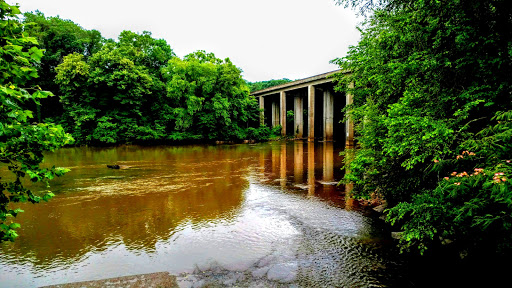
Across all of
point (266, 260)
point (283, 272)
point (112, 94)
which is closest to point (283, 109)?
point (112, 94)

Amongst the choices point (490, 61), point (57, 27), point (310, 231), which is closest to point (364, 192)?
point (310, 231)

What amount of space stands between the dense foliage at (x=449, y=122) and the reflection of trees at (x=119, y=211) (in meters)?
4.98

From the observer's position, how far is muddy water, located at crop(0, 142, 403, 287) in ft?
18.3

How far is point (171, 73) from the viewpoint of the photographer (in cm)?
3509

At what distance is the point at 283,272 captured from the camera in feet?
18.4

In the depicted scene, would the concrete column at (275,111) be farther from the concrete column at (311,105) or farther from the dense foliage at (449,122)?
the dense foliage at (449,122)

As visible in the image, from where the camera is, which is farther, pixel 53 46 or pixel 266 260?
pixel 53 46

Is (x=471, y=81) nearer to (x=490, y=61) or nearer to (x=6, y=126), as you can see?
(x=490, y=61)

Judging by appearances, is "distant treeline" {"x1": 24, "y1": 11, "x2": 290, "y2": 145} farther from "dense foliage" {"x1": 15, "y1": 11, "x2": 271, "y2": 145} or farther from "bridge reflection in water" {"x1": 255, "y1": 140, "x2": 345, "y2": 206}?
"bridge reflection in water" {"x1": 255, "y1": 140, "x2": 345, "y2": 206}

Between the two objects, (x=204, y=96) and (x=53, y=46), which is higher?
(x=53, y=46)

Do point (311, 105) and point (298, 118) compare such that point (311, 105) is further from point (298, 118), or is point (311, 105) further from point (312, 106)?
point (298, 118)

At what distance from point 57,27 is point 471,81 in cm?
4301

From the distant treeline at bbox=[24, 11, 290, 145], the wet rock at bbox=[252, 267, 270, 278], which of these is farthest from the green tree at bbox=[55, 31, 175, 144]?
the wet rock at bbox=[252, 267, 270, 278]

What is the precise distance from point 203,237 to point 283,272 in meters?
2.45
